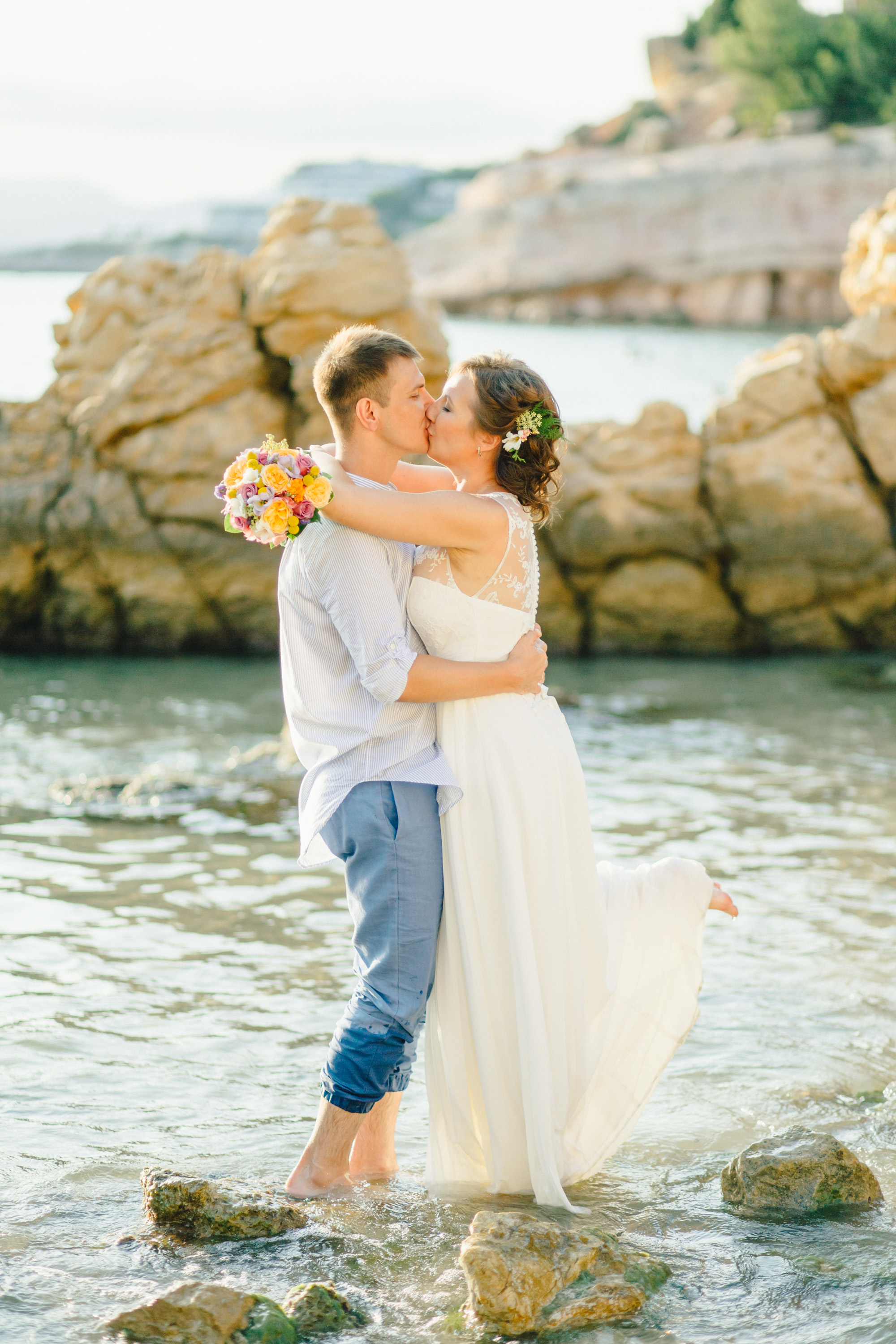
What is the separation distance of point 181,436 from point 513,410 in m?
9.58

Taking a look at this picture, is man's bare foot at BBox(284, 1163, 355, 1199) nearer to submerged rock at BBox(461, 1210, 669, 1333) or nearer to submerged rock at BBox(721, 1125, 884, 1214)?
submerged rock at BBox(461, 1210, 669, 1333)

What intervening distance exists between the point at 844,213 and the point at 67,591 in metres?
62.2

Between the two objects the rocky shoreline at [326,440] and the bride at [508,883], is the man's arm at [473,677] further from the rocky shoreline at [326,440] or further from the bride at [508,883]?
the rocky shoreline at [326,440]

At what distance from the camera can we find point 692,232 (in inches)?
2847

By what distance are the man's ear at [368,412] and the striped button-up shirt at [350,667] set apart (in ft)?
0.51

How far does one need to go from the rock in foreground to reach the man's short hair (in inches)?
89.1

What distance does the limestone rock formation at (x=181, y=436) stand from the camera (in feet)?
42.1

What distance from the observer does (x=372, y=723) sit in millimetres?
3771

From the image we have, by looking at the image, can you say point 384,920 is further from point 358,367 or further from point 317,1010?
point 317,1010

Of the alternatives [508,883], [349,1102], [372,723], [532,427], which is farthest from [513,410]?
[349,1102]

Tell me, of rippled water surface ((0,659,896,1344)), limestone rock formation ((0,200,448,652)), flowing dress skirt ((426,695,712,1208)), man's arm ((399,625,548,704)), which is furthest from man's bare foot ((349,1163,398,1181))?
limestone rock formation ((0,200,448,652))

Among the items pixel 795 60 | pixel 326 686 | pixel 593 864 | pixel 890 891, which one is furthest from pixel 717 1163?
pixel 795 60

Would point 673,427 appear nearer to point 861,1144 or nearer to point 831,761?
point 831,761

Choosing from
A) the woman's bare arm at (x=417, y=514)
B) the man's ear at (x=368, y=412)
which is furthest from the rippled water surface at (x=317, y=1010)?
the man's ear at (x=368, y=412)
